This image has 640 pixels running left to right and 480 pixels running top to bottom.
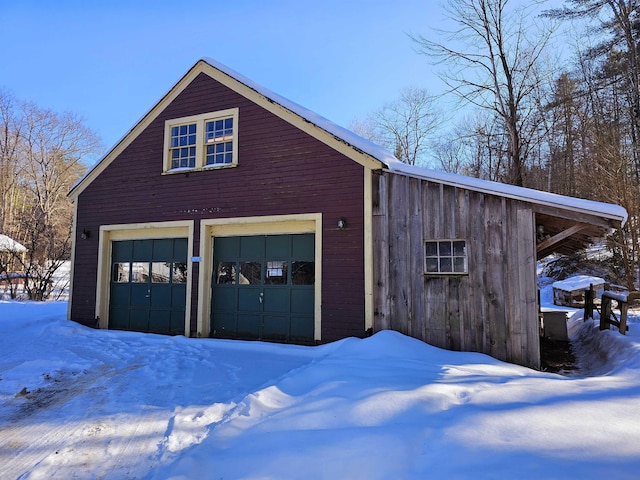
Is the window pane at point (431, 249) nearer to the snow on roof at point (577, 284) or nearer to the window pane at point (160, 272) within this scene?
the window pane at point (160, 272)

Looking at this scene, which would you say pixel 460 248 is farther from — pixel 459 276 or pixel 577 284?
pixel 577 284


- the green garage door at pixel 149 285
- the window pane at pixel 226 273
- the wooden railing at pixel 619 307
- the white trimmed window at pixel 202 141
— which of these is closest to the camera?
the wooden railing at pixel 619 307

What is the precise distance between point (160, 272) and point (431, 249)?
6.68m

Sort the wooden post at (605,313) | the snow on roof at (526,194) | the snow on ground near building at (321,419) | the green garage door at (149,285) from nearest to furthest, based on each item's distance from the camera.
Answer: the snow on ground near building at (321,419) → the snow on roof at (526,194) → the wooden post at (605,313) → the green garage door at (149,285)

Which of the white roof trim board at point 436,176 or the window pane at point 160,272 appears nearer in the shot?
the white roof trim board at point 436,176

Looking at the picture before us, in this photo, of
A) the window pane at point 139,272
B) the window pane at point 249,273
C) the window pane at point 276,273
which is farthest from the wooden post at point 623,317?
the window pane at point 139,272

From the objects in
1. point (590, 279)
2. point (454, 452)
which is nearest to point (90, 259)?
point (454, 452)

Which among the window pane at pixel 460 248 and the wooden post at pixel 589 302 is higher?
the window pane at pixel 460 248

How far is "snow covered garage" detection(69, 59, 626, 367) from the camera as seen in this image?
21.9 ft

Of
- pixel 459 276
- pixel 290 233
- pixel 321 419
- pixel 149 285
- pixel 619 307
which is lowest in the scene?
pixel 321 419

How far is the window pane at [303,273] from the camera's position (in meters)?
8.10

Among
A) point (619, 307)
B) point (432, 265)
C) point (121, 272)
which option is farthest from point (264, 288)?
point (619, 307)

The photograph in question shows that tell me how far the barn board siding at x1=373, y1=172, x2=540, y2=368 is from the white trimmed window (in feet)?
12.6

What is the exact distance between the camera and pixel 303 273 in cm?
820
